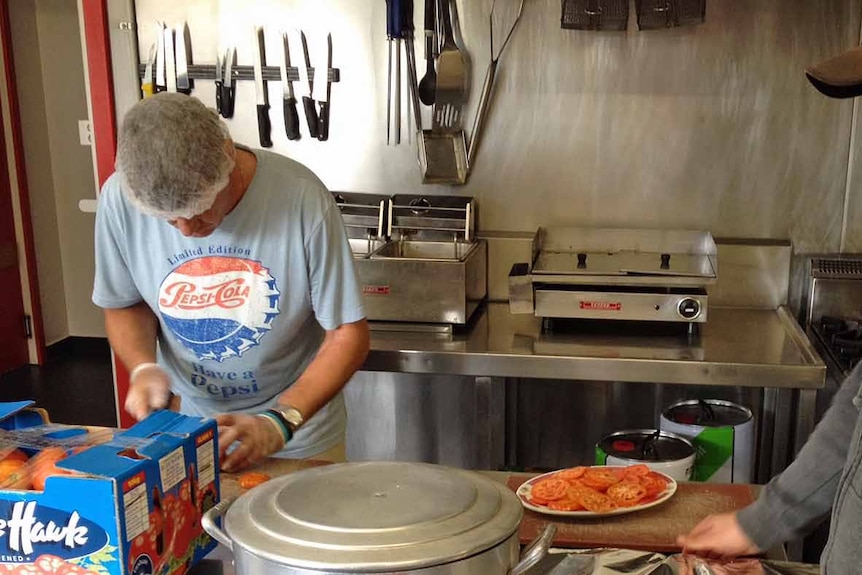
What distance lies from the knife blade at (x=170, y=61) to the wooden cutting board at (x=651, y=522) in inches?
77.0

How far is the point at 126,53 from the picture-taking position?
263 centimetres

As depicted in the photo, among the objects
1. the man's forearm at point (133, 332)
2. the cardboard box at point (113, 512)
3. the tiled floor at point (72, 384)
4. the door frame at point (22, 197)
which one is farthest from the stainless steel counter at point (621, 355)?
the door frame at point (22, 197)

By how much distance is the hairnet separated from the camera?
1193 mm

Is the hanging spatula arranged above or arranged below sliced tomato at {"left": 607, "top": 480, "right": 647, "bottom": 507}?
above

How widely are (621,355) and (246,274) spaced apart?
1.01m

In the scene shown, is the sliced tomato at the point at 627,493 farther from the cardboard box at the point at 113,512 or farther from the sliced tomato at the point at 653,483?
the cardboard box at the point at 113,512

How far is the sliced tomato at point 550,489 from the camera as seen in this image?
1215 mm

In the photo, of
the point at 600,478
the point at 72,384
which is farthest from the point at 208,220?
the point at 72,384

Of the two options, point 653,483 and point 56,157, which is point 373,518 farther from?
point 56,157

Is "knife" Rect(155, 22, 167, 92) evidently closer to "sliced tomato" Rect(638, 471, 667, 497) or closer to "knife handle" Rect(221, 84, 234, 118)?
"knife handle" Rect(221, 84, 234, 118)

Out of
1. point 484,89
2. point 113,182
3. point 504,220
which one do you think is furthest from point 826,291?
point 113,182

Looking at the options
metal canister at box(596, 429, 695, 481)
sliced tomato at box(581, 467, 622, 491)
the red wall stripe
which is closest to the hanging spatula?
the red wall stripe

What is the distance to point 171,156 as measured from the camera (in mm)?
1194

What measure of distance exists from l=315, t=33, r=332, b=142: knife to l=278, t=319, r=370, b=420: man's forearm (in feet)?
4.15
